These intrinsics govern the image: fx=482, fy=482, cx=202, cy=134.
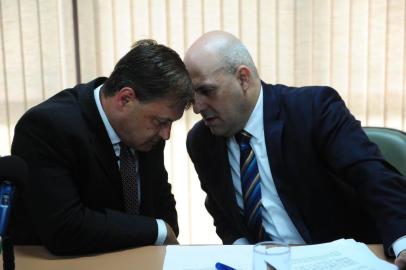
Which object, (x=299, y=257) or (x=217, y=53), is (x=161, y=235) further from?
(x=217, y=53)

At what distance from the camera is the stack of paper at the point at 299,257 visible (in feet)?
3.86

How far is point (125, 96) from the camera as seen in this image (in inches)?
57.8

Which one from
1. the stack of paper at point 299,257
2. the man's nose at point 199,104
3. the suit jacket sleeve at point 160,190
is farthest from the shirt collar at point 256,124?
the stack of paper at point 299,257

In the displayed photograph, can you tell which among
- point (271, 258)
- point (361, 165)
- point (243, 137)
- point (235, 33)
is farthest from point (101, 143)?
point (235, 33)

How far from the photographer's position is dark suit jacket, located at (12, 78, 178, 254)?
133 cm

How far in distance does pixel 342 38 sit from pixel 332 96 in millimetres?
1268

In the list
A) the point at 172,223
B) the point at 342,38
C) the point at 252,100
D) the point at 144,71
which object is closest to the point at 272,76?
the point at 342,38

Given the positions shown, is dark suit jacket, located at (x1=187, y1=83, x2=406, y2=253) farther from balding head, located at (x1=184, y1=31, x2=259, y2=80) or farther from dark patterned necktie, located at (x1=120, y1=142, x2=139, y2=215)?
dark patterned necktie, located at (x1=120, y1=142, x2=139, y2=215)

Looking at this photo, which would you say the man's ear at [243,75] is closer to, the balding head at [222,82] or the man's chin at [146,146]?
the balding head at [222,82]

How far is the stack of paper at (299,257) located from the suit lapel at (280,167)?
32 cm

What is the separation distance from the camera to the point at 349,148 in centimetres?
155

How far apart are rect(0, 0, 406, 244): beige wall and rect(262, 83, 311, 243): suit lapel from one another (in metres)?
1.23

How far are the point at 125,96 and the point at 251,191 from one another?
0.57m

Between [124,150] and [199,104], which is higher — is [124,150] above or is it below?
below
